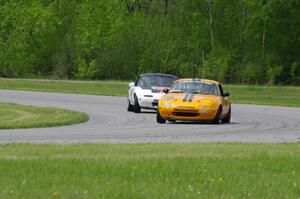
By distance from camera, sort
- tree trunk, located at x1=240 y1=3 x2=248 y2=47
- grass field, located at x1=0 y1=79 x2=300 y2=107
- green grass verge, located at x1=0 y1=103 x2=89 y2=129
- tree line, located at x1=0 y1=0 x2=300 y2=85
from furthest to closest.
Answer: tree trunk, located at x1=240 y1=3 x2=248 y2=47 → tree line, located at x1=0 y1=0 x2=300 y2=85 → grass field, located at x1=0 y1=79 x2=300 y2=107 → green grass verge, located at x1=0 y1=103 x2=89 y2=129

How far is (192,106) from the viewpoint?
79.2 feet

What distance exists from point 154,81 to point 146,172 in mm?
20123

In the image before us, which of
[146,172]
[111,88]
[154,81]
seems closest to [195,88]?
[154,81]

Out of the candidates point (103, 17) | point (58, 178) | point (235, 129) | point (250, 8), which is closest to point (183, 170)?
point (58, 178)

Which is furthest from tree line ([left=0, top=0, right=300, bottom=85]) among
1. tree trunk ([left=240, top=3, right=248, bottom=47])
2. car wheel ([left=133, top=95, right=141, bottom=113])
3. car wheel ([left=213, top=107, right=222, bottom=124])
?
car wheel ([left=213, top=107, right=222, bottom=124])

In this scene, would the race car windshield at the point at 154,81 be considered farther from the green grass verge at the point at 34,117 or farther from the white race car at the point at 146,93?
the green grass verge at the point at 34,117

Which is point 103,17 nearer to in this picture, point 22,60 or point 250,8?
point 22,60

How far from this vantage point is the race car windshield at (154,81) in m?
30.6

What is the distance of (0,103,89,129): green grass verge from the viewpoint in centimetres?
2316

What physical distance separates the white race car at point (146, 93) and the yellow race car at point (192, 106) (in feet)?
13.7

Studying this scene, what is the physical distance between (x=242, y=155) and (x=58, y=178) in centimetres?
456

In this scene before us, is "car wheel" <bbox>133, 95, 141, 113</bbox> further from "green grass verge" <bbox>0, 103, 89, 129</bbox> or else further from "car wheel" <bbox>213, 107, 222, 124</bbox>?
"car wheel" <bbox>213, 107, 222, 124</bbox>

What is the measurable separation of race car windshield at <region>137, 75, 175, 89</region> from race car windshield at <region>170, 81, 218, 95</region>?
4.62 meters

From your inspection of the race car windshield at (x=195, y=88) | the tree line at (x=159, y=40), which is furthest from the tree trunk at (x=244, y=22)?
the race car windshield at (x=195, y=88)
